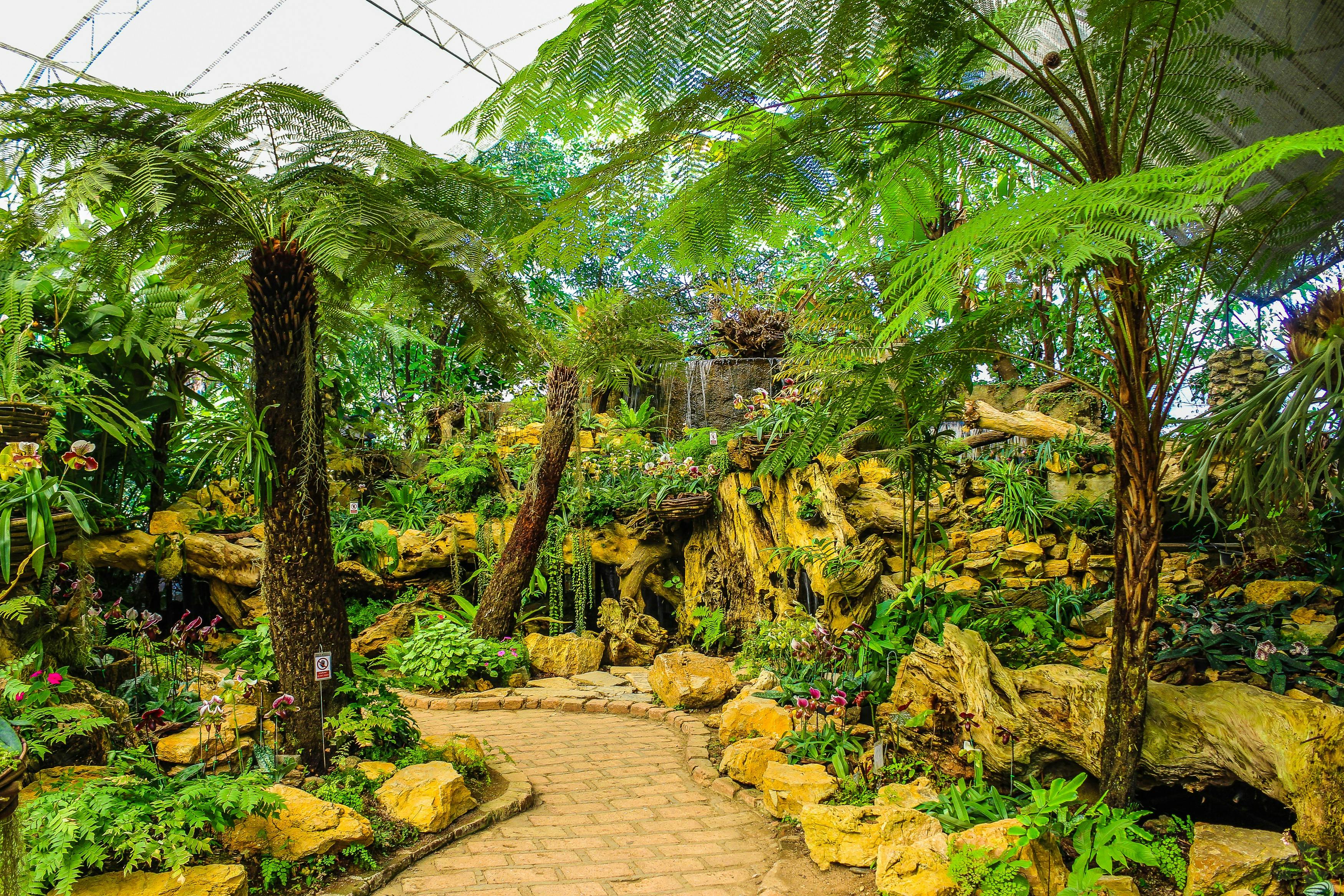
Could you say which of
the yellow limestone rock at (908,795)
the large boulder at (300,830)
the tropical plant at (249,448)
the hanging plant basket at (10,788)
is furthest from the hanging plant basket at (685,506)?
the hanging plant basket at (10,788)

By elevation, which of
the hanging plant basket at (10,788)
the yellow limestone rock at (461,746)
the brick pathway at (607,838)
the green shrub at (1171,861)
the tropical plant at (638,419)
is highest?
the tropical plant at (638,419)

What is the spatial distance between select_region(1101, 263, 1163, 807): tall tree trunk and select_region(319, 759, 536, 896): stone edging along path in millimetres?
2455

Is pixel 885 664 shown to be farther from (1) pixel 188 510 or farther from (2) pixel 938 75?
(1) pixel 188 510

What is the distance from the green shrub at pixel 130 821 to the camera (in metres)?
2.33

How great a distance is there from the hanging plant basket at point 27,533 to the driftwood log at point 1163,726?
362 cm

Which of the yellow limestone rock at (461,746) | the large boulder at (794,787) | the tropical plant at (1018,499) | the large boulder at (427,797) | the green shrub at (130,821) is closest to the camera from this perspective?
the green shrub at (130,821)

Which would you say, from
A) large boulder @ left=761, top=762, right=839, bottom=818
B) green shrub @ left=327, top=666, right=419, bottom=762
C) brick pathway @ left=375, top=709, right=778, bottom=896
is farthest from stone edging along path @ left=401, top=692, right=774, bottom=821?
green shrub @ left=327, top=666, right=419, bottom=762

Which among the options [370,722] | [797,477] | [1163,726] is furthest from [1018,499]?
[370,722]

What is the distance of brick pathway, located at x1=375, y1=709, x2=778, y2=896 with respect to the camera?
2945 mm

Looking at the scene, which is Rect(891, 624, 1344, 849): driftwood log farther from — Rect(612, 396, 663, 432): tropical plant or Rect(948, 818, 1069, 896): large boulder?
Rect(612, 396, 663, 432): tropical plant

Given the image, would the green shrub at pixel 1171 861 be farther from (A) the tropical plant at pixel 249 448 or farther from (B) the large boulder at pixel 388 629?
(B) the large boulder at pixel 388 629

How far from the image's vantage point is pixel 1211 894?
7.88 feet

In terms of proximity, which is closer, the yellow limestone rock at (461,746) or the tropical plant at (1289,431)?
the tropical plant at (1289,431)

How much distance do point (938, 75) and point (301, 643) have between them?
341cm
